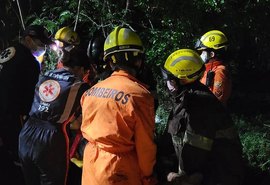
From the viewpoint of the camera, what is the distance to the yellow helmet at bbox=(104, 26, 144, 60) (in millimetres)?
3104

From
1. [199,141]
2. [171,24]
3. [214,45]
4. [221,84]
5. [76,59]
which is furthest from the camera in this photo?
[171,24]

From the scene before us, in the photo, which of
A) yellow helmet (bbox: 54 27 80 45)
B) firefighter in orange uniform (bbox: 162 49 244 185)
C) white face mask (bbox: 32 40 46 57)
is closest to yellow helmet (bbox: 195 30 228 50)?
yellow helmet (bbox: 54 27 80 45)

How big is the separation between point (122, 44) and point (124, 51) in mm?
52

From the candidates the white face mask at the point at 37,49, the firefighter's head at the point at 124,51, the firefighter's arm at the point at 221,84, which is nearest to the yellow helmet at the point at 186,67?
the firefighter's head at the point at 124,51

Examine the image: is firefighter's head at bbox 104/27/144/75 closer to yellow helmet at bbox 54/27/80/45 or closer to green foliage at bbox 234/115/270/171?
yellow helmet at bbox 54/27/80/45

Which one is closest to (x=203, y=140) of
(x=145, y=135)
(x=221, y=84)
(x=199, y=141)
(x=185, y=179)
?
(x=199, y=141)

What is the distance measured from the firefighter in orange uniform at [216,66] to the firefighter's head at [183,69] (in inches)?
62.5

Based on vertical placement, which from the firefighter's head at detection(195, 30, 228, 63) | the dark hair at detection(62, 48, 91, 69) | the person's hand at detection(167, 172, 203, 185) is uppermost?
the dark hair at detection(62, 48, 91, 69)

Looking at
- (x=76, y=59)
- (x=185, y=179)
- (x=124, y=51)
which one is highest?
(x=124, y=51)

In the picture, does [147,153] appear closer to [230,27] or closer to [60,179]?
[60,179]

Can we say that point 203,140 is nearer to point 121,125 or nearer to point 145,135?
point 145,135

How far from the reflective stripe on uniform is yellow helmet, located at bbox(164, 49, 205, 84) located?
389mm

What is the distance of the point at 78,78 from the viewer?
3.82 meters

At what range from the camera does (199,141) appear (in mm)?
3059
